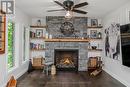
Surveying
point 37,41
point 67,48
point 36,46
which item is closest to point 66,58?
point 67,48

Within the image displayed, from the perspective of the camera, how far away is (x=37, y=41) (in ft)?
31.7

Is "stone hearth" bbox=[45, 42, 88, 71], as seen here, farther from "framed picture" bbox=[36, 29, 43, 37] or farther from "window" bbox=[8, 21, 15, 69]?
"window" bbox=[8, 21, 15, 69]

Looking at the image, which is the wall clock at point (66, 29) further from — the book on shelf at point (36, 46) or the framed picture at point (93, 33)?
the book on shelf at point (36, 46)

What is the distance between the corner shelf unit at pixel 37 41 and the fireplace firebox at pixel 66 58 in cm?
80

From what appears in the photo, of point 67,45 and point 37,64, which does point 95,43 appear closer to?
point 67,45

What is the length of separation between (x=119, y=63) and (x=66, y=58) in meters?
3.23

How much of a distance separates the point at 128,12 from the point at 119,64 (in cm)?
184

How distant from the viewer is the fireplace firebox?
9225mm

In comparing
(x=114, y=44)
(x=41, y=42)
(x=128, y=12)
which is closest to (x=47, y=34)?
(x=41, y=42)

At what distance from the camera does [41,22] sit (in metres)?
9.73

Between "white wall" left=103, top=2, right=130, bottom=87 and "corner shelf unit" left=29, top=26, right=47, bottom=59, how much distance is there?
314 cm

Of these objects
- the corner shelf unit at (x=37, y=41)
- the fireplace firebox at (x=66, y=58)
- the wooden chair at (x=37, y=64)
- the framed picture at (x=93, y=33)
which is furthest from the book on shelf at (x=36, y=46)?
the framed picture at (x=93, y=33)

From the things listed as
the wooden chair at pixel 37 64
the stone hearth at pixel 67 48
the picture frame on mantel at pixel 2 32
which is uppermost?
the picture frame on mantel at pixel 2 32

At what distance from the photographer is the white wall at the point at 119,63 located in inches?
237
